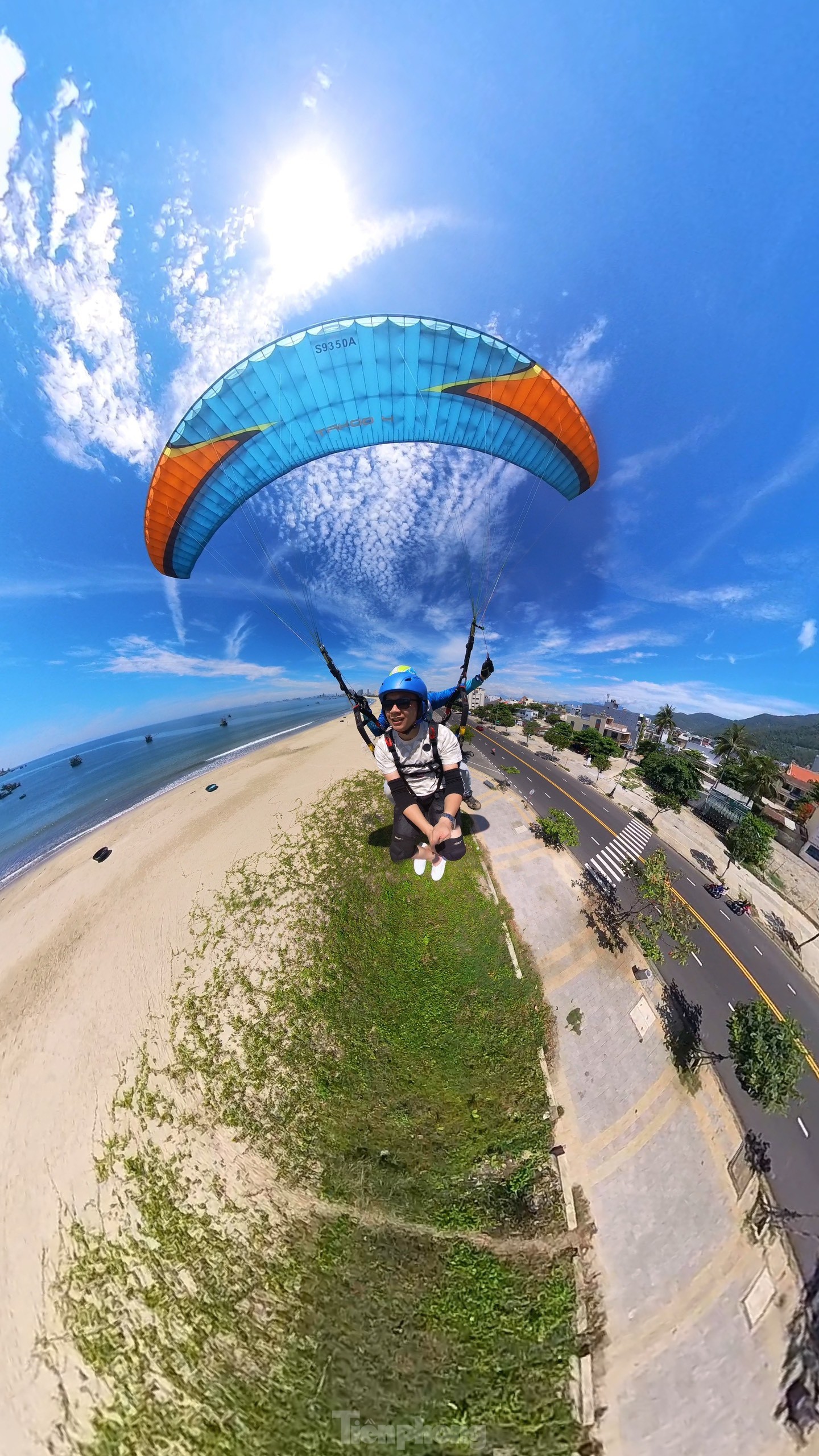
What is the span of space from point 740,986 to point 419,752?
14239 mm

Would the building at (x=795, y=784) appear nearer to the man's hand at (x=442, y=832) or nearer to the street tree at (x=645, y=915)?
the street tree at (x=645, y=915)

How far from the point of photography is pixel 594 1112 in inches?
316

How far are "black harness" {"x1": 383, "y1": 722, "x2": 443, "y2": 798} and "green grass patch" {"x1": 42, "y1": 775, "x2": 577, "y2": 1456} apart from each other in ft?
24.8

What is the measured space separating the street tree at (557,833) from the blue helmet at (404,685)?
508 inches

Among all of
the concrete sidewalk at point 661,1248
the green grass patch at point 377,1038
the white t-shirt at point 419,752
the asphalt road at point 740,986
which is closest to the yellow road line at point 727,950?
the asphalt road at point 740,986

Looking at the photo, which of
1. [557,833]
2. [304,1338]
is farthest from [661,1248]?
[557,833]

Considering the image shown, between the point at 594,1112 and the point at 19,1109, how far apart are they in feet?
41.3

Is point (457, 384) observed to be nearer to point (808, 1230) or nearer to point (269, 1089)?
point (269, 1089)

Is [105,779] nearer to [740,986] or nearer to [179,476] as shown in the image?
[179,476]

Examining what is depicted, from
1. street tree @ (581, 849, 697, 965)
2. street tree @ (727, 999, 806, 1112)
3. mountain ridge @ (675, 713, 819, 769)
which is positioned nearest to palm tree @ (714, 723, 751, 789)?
mountain ridge @ (675, 713, 819, 769)

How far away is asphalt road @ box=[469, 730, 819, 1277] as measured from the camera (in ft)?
23.5

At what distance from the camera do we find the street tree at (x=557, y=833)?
1569cm

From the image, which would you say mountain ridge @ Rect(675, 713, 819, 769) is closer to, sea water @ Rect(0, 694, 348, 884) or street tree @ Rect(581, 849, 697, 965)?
street tree @ Rect(581, 849, 697, 965)

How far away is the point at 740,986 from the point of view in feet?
38.5
